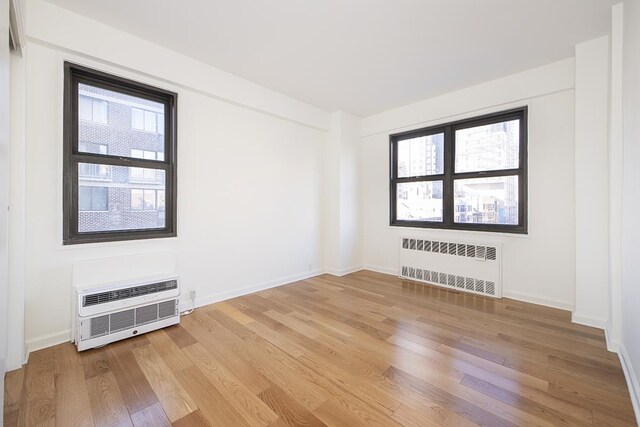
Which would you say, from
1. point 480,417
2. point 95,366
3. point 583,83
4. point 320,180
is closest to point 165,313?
point 95,366

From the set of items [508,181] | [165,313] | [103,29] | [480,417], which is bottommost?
[480,417]

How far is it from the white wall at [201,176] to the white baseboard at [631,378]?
3436 millimetres

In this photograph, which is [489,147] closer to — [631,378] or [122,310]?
[631,378]

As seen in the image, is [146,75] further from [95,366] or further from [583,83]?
[583,83]

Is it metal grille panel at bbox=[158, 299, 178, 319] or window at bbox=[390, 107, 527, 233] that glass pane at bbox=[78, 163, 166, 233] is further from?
window at bbox=[390, 107, 527, 233]

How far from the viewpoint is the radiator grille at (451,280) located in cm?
345

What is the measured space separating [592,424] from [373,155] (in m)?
4.11

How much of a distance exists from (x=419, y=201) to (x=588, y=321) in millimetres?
2417

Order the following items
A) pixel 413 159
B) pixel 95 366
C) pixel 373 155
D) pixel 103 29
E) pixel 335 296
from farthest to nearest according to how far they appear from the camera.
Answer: pixel 373 155 → pixel 413 159 → pixel 335 296 → pixel 103 29 → pixel 95 366

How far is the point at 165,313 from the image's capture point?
8.38 ft

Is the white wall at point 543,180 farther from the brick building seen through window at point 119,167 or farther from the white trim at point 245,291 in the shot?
the brick building seen through window at point 119,167

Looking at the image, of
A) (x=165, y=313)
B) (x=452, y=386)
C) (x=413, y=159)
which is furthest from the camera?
(x=413, y=159)

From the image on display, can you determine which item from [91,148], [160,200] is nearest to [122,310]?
[160,200]

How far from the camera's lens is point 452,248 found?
3766 millimetres
